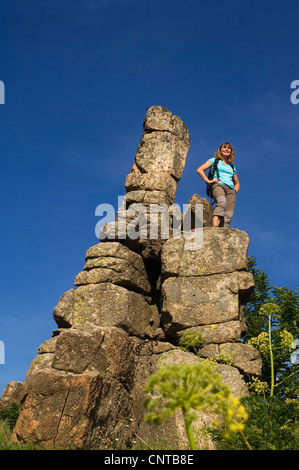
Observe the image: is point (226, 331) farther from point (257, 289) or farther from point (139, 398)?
point (257, 289)

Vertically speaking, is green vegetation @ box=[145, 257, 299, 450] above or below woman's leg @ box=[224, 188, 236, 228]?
below

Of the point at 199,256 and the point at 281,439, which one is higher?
the point at 199,256

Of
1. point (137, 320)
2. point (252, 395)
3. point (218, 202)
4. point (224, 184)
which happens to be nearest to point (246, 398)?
point (252, 395)

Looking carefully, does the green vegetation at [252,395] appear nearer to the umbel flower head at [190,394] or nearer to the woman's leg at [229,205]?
the umbel flower head at [190,394]

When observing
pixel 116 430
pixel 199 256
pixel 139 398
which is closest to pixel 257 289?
pixel 199 256

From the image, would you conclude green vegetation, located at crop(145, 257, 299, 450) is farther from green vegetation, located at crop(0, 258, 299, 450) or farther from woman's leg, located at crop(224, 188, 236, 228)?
woman's leg, located at crop(224, 188, 236, 228)

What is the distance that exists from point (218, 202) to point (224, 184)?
753 mm

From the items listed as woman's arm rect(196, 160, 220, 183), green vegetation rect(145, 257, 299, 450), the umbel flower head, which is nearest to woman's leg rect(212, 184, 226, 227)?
woman's arm rect(196, 160, 220, 183)

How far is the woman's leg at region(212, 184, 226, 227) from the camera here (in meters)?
14.3

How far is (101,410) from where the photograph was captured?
953 centimetres

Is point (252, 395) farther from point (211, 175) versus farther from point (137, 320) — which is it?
point (211, 175)

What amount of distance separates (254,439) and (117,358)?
3581 mm

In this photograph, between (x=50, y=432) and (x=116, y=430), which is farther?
→ (x=116, y=430)

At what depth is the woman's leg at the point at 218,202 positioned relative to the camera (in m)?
14.3
